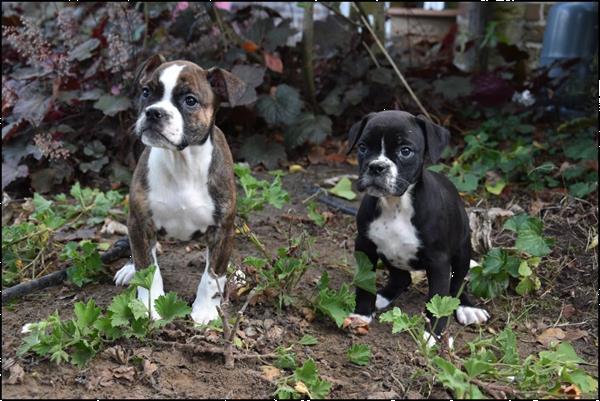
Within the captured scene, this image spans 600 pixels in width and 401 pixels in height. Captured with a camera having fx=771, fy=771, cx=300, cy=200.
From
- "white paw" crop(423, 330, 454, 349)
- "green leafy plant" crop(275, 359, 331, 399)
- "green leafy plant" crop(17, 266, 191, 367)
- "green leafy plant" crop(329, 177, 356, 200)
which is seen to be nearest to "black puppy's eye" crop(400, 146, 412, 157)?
"white paw" crop(423, 330, 454, 349)

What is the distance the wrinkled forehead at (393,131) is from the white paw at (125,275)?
4.71 ft

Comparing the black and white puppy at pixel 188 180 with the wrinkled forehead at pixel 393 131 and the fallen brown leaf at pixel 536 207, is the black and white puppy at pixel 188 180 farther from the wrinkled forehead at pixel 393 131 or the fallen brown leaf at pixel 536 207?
the fallen brown leaf at pixel 536 207

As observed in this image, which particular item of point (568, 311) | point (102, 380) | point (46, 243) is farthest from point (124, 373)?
point (568, 311)

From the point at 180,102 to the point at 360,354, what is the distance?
1335mm

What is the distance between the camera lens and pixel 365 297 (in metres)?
3.77

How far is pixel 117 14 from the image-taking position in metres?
6.12

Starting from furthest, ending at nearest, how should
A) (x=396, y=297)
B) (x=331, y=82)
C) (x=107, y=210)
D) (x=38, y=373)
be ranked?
(x=331, y=82)
(x=107, y=210)
(x=396, y=297)
(x=38, y=373)

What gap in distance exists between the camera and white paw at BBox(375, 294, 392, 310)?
401 centimetres

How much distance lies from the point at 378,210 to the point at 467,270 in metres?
0.66

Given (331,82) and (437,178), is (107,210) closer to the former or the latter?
(437,178)

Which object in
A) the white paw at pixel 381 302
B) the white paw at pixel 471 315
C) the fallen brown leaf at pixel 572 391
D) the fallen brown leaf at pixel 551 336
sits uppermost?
the fallen brown leaf at pixel 572 391

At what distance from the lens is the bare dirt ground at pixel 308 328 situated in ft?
9.72

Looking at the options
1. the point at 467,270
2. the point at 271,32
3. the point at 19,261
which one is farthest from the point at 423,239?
the point at 271,32

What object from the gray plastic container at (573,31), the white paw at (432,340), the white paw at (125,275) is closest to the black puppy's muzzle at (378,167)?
the white paw at (432,340)
